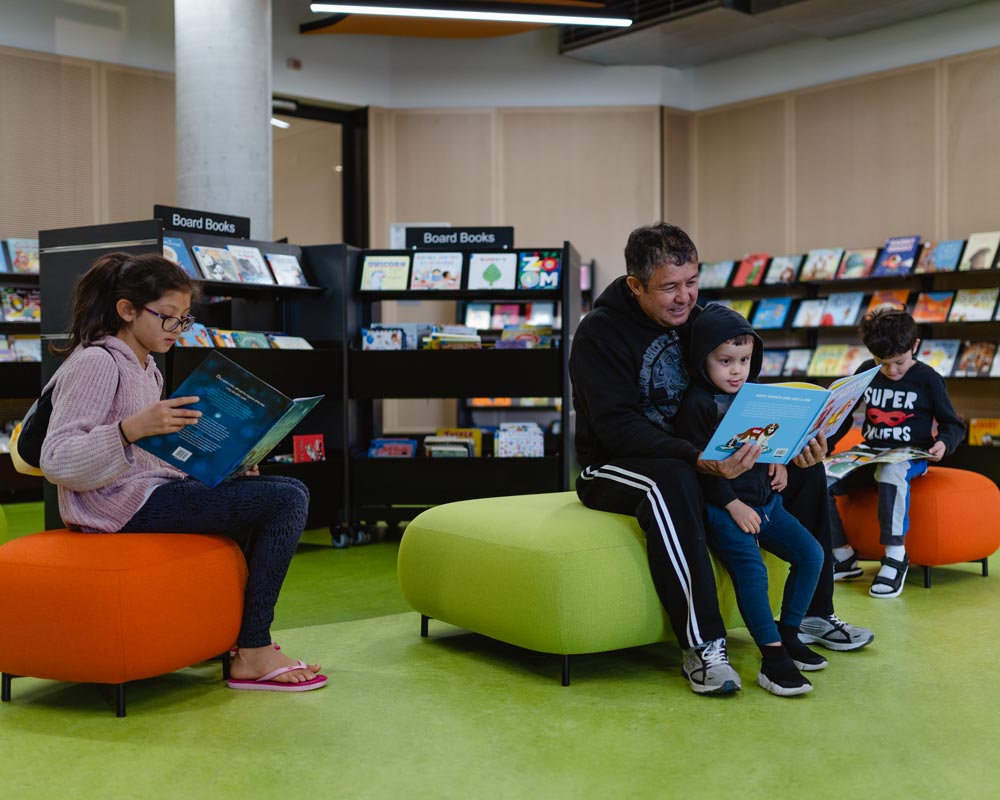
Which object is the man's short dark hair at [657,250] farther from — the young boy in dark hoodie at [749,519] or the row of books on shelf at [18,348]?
the row of books on shelf at [18,348]

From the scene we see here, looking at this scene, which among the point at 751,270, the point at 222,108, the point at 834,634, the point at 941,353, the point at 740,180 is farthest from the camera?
the point at 740,180

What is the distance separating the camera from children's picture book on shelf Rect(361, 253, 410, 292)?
5.62 metres

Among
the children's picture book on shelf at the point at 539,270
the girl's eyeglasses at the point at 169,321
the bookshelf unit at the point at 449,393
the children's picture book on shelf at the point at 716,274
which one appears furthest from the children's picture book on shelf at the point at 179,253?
the children's picture book on shelf at the point at 716,274

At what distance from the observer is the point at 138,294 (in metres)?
2.88

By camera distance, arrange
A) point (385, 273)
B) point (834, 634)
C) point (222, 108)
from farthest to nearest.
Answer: point (222, 108) < point (385, 273) < point (834, 634)

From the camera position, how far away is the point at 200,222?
16.7ft

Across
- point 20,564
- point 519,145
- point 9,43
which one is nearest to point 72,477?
point 20,564

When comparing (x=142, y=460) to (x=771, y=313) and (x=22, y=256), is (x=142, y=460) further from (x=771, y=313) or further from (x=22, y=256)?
(x=771, y=313)

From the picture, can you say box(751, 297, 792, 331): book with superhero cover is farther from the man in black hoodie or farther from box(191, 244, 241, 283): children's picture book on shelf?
the man in black hoodie

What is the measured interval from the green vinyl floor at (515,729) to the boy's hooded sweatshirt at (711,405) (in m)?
0.54

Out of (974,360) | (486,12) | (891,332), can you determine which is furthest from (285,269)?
(974,360)

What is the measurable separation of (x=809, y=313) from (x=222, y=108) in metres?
5.06

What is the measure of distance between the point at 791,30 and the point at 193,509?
25.2 feet

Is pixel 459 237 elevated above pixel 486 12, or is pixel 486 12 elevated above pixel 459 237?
pixel 486 12
